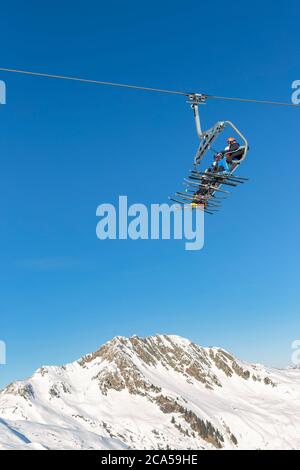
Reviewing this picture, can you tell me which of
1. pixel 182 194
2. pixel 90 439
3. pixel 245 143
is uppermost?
pixel 245 143

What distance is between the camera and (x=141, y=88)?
22.8m

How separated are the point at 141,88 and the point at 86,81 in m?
2.46

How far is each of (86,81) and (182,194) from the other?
38.2 feet
